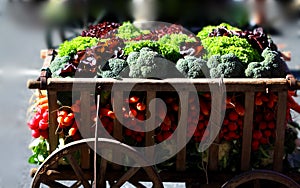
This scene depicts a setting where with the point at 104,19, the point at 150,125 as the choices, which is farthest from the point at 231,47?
the point at 104,19

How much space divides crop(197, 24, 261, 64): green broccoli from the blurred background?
3149 mm

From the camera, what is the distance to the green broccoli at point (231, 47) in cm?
319

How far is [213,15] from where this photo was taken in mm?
8148

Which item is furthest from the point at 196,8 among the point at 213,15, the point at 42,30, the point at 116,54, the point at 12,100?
the point at 116,54

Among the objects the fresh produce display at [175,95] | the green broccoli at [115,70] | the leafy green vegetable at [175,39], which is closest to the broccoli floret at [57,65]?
the fresh produce display at [175,95]

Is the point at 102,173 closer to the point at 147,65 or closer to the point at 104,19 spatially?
the point at 147,65

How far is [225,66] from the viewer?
3.01m

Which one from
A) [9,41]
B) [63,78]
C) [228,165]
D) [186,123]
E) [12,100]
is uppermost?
[9,41]

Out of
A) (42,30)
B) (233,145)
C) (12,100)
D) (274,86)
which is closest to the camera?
(274,86)

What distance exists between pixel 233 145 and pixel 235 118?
0.18 metres

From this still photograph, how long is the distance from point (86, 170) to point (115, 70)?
574 millimetres

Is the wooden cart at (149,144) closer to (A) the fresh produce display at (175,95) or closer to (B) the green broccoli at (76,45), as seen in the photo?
(A) the fresh produce display at (175,95)

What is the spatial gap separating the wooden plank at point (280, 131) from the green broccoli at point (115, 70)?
807mm

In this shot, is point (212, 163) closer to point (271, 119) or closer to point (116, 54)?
point (271, 119)
